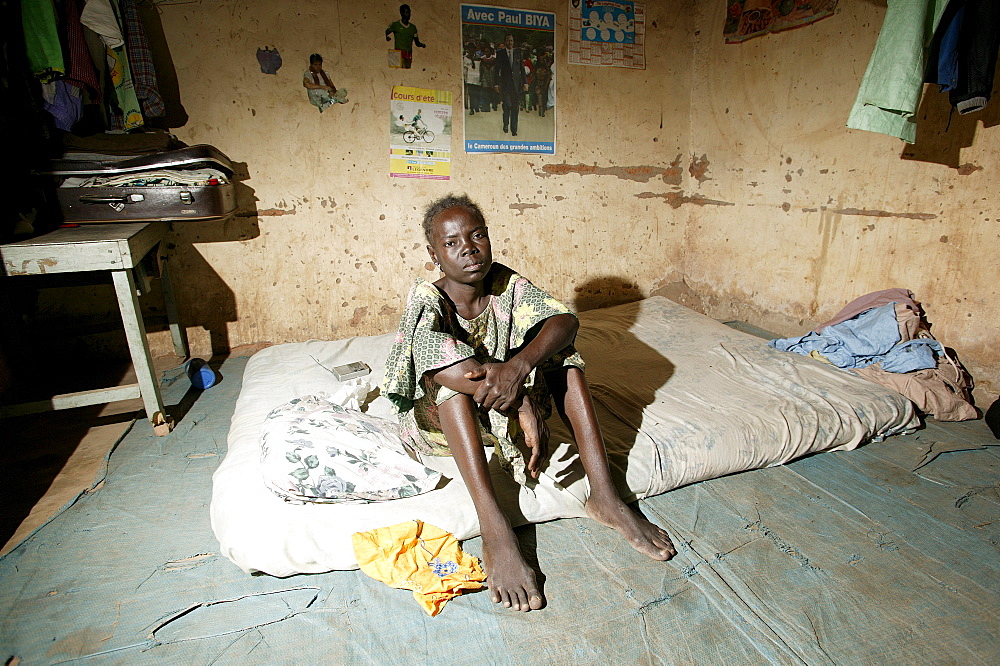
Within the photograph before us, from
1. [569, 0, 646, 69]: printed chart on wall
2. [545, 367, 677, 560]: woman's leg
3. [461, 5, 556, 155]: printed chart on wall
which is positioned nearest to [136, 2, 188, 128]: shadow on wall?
[461, 5, 556, 155]: printed chart on wall

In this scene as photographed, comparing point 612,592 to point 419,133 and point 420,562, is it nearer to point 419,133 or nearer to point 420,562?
point 420,562

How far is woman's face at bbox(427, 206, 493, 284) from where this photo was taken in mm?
1698

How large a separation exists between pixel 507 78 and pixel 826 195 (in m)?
2.03

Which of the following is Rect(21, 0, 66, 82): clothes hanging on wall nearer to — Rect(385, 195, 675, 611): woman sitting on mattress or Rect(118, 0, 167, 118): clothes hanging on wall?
Rect(118, 0, 167, 118): clothes hanging on wall

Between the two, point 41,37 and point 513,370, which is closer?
point 513,370

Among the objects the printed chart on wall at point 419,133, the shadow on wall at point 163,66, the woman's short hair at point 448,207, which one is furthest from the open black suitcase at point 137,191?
the woman's short hair at point 448,207

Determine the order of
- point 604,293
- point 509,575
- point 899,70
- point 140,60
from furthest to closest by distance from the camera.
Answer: point 604,293 < point 140,60 < point 899,70 < point 509,575

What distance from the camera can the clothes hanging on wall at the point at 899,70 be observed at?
2170 millimetres

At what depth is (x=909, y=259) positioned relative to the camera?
272 cm

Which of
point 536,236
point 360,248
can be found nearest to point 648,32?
point 536,236

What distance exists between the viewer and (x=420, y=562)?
1.48 metres

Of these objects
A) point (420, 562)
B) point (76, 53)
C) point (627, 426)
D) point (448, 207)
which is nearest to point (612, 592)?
point (420, 562)

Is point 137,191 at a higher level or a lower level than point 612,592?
higher

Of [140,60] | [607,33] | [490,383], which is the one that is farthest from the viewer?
[607,33]
